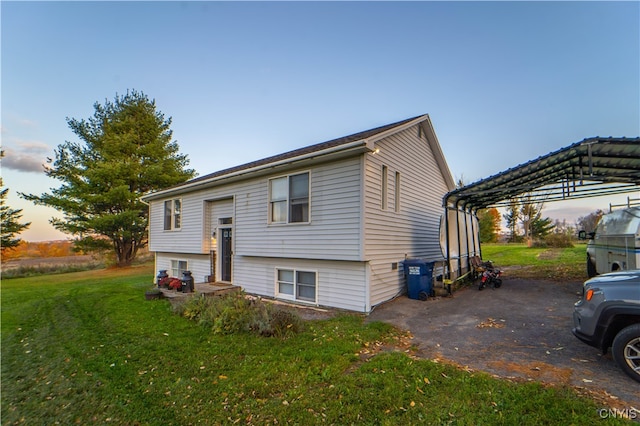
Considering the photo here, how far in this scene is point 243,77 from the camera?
12344 mm

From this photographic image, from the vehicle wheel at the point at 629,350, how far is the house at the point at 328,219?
4579 millimetres

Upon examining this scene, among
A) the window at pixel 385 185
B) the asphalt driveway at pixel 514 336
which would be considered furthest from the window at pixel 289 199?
the asphalt driveway at pixel 514 336

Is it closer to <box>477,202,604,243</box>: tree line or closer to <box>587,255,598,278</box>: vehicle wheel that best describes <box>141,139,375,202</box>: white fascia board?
<box>587,255,598,278</box>: vehicle wheel

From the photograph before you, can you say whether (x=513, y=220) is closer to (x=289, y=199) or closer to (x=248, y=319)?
(x=289, y=199)

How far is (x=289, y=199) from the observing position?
8953 mm

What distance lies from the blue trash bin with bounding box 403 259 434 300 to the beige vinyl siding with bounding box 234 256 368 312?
216 cm

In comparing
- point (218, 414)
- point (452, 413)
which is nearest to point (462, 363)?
point (452, 413)

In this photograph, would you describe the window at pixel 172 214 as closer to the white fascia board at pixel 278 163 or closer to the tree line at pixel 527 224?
the white fascia board at pixel 278 163

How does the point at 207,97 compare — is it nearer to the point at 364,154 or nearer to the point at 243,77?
the point at 243,77

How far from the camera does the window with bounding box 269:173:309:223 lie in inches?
341

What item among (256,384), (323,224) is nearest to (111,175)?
(323,224)

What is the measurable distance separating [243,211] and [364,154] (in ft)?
17.5

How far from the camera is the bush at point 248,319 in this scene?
578cm

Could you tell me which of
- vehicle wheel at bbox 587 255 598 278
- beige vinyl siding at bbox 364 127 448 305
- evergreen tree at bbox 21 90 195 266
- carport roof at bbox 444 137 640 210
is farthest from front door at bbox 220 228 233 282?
evergreen tree at bbox 21 90 195 266
